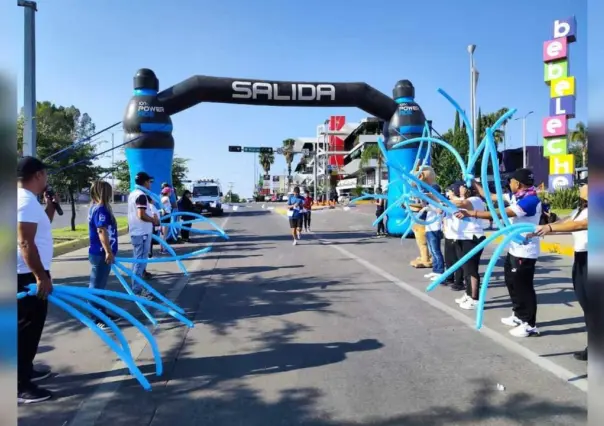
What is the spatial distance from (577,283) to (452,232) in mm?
2448

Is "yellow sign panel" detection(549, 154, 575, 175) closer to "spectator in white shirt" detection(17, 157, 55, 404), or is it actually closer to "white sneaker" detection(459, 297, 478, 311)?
"white sneaker" detection(459, 297, 478, 311)

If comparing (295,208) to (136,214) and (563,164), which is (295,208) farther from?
(563,164)

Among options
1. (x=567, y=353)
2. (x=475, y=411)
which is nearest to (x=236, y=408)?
(x=475, y=411)

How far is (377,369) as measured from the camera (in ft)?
13.7

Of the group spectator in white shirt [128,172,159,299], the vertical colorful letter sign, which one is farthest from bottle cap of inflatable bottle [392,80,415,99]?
spectator in white shirt [128,172,159,299]

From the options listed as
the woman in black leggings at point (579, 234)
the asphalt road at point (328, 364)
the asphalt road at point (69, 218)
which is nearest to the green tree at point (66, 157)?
the asphalt road at point (69, 218)

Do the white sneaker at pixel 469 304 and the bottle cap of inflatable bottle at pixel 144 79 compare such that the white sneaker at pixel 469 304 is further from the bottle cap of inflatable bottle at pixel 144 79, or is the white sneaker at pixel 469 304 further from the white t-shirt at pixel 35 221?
the bottle cap of inflatable bottle at pixel 144 79

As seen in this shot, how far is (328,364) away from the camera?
431 cm

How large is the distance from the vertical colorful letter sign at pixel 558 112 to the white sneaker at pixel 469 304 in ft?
55.3

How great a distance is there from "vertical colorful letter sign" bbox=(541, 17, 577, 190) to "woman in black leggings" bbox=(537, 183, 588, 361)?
59.2 feet

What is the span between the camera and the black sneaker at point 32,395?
3.59m

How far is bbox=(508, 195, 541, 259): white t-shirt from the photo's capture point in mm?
4695

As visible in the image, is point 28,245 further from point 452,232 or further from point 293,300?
point 452,232

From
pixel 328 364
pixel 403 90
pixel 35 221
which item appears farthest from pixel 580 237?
pixel 403 90
